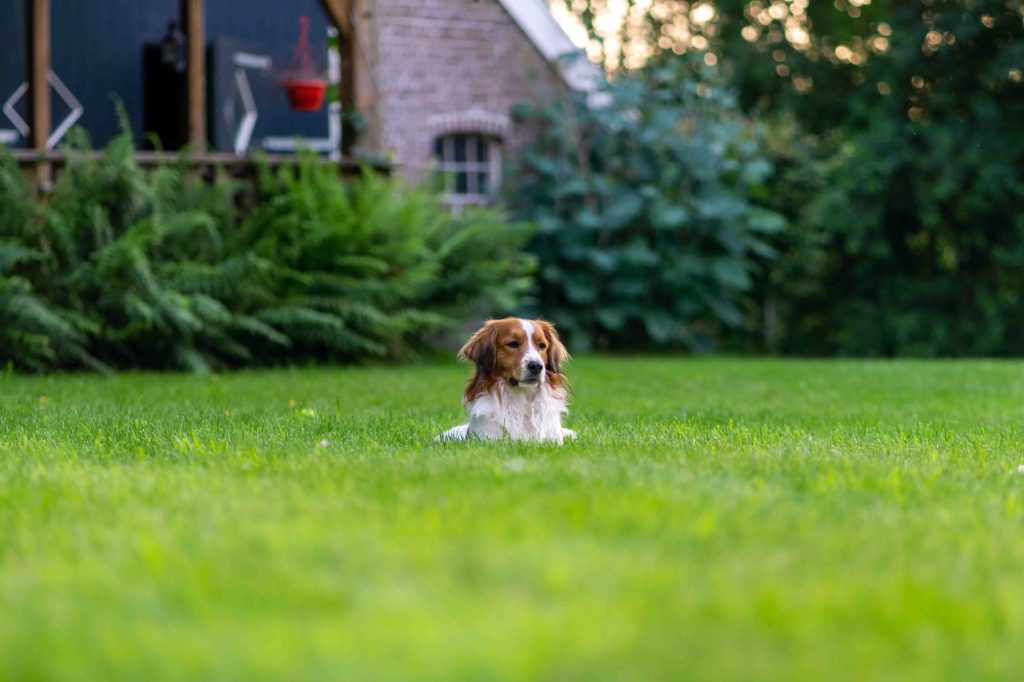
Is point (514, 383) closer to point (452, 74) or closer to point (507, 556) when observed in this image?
point (507, 556)

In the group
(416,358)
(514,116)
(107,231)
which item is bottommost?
(416,358)

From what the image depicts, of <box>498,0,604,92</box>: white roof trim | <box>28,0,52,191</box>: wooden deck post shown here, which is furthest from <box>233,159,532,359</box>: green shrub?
<box>498,0,604,92</box>: white roof trim

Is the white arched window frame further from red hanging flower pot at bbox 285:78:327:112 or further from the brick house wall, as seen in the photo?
red hanging flower pot at bbox 285:78:327:112

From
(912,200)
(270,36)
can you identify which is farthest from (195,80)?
(912,200)

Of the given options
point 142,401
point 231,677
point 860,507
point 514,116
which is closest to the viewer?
point 231,677

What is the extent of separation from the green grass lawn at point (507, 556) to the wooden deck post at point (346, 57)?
822 centimetres

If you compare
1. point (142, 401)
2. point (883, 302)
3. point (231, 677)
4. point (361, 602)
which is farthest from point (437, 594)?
point (883, 302)

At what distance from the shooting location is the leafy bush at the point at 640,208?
18109 millimetres

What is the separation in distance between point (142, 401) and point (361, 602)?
6.33 meters

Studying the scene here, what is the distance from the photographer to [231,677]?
8.40 ft

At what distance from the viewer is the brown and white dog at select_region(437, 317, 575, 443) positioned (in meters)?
6.31

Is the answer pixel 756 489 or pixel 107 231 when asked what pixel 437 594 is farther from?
pixel 107 231

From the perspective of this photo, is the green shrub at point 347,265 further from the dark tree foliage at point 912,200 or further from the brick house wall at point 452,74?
the dark tree foliage at point 912,200

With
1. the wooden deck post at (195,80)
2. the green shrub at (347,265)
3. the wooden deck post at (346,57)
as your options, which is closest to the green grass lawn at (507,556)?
the green shrub at (347,265)
